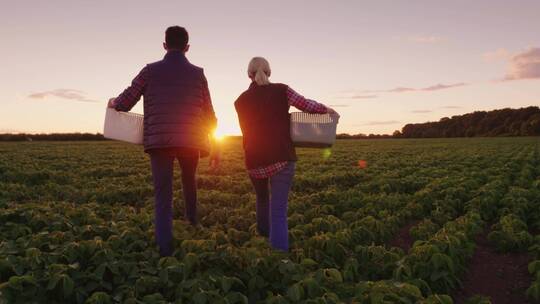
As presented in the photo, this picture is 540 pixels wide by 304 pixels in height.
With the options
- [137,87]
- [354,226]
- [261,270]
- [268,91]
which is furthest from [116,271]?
[354,226]

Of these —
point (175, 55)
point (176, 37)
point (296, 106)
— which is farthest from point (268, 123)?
point (176, 37)

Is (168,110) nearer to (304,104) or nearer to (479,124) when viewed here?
(304,104)

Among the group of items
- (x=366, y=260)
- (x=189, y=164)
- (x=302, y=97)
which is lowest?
(x=366, y=260)

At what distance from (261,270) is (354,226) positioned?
9.74ft

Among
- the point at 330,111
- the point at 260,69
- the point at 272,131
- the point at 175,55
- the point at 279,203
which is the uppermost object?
the point at 175,55

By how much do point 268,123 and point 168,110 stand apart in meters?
1.04

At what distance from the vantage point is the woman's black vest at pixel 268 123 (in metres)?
4.92

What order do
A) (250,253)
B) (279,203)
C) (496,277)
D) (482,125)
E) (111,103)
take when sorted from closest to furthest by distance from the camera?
(250,253), (111,103), (279,203), (496,277), (482,125)

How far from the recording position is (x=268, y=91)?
16.1ft

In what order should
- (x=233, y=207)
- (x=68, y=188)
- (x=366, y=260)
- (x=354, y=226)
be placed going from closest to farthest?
(x=366, y=260), (x=354, y=226), (x=233, y=207), (x=68, y=188)

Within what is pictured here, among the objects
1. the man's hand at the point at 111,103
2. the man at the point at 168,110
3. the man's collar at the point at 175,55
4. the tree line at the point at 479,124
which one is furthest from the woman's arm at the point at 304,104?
the tree line at the point at 479,124

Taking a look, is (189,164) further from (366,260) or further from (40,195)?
(40,195)

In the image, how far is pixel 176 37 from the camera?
5031 mm

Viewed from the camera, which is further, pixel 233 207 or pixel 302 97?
pixel 233 207
